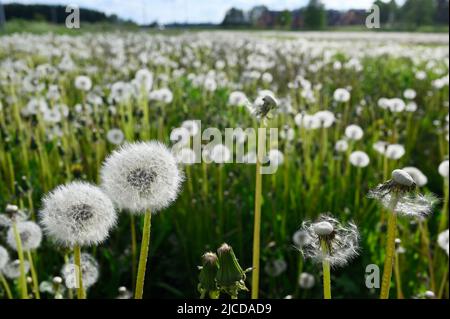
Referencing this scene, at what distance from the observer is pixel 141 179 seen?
93 centimetres

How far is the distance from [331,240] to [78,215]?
45 cm

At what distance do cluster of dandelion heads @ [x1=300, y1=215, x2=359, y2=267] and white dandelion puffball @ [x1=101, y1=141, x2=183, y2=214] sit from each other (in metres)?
0.25

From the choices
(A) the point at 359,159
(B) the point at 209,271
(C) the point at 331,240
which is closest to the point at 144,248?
(B) the point at 209,271

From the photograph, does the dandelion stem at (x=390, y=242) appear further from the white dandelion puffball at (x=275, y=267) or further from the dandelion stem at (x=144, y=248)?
the white dandelion puffball at (x=275, y=267)

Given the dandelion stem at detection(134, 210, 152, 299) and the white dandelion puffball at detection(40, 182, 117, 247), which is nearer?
the dandelion stem at detection(134, 210, 152, 299)

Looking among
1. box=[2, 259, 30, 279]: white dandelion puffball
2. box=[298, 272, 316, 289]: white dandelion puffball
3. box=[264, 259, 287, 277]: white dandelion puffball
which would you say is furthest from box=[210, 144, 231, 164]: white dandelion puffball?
box=[2, 259, 30, 279]: white dandelion puffball

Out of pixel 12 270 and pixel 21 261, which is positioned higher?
pixel 21 261

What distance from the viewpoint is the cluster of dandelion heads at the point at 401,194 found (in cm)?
73

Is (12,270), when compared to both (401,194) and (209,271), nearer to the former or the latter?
(209,271)

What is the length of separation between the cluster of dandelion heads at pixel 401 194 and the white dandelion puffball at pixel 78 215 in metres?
0.46

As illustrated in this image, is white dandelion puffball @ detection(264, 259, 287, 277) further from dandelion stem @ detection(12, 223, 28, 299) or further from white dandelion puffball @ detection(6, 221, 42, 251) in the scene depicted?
dandelion stem @ detection(12, 223, 28, 299)

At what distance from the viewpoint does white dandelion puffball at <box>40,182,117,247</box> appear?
95 cm

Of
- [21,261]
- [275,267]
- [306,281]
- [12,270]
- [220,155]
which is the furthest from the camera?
[220,155]

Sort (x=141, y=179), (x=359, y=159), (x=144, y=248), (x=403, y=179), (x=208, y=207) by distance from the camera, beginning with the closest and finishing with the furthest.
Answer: (x=403, y=179)
(x=144, y=248)
(x=141, y=179)
(x=208, y=207)
(x=359, y=159)
